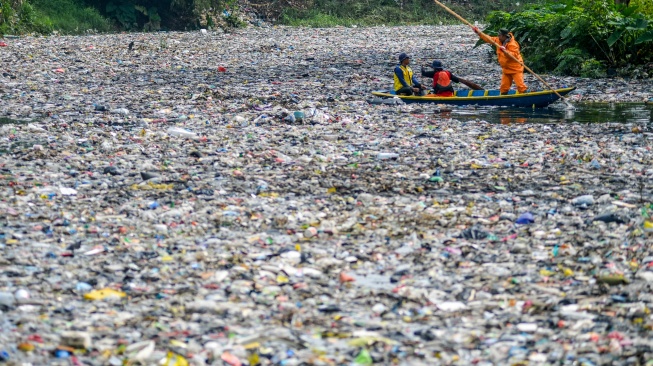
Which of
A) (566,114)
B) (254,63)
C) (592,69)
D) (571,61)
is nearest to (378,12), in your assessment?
(254,63)

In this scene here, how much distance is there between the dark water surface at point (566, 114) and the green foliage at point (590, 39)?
3.27 m

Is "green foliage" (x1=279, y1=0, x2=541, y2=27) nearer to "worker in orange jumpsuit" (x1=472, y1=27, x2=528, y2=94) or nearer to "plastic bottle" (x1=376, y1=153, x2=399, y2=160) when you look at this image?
"worker in orange jumpsuit" (x1=472, y1=27, x2=528, y2=94)

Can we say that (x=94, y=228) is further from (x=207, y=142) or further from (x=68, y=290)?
(x=207, y=142)

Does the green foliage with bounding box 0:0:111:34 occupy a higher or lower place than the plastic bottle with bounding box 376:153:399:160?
higher

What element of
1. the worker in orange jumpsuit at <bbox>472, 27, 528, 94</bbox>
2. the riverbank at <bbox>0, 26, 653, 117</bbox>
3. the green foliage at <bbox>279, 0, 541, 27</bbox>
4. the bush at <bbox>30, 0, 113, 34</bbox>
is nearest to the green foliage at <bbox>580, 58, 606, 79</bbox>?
the riverbank at <bbox>0, 26, 653, 117</bbox>

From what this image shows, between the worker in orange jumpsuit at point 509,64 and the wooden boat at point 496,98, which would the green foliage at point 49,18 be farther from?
the worker in orange jumpsuit at point 509,64

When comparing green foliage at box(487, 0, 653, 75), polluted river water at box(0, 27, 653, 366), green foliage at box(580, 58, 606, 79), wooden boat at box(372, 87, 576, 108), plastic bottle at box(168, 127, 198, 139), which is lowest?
polluted river water at box(0, 27, 653, 366)

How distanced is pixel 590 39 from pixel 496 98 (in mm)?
5031

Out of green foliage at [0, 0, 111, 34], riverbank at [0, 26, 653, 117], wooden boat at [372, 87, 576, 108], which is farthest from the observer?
green foliage at [0, 0, 111, 34]

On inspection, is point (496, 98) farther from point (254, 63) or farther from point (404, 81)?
point (254, 63)

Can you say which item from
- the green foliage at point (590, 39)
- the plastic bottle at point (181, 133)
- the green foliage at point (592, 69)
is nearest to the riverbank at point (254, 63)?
the green foliage at point (592, 69)

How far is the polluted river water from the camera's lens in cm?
407

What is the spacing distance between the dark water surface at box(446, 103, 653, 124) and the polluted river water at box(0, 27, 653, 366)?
4.1 inches

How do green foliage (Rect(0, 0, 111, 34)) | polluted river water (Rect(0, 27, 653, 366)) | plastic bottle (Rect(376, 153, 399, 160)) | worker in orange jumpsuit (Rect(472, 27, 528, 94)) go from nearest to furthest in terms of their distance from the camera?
polluted river water (Rect(0, 27, 653, 366))
plastic bottle (Rect(376, 153, 399, 160))
worker in orange jumpsuit (Rect(472, 27, 528, 94))
green foliage (Rect(0, 0, 111, 34))
